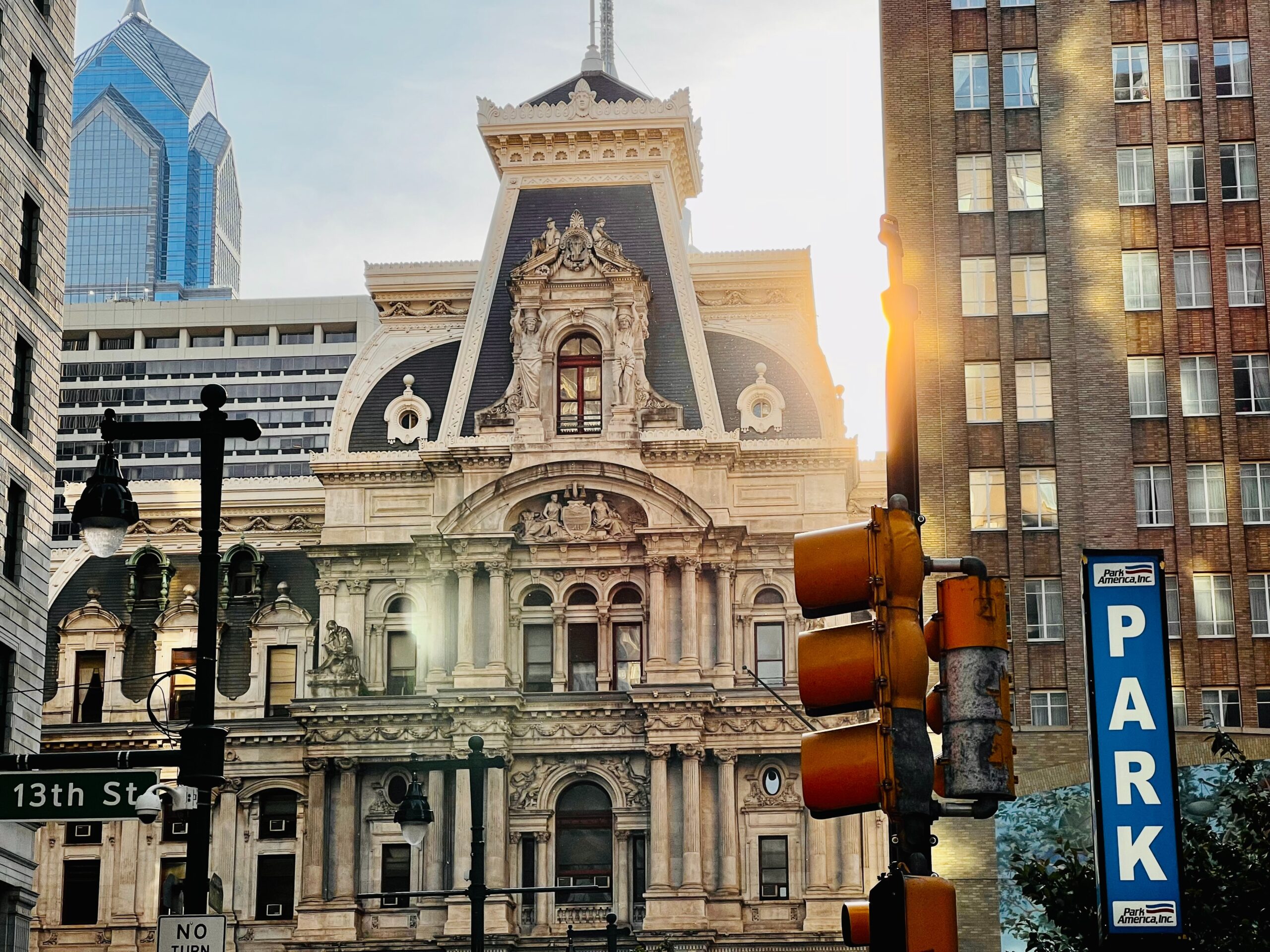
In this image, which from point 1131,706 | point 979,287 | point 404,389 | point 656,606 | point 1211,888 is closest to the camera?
point 1131,706

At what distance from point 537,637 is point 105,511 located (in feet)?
153

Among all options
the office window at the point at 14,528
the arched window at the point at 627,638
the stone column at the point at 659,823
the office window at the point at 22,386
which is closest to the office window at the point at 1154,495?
the stone column at the point at 659,823

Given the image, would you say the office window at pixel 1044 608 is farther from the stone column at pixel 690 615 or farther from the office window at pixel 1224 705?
the stone column at pixel 690 615

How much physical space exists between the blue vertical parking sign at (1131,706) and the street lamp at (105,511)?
985 centimetres

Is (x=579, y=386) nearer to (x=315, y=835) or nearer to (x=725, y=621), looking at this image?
(x=725, y=621)

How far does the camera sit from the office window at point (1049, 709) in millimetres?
54875

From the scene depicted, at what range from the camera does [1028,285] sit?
58531mm

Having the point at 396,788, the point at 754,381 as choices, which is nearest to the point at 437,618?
the point at 396,788

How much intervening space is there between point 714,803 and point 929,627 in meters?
53.7

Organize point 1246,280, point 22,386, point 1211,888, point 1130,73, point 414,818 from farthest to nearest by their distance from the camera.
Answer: point 1130,73 < point 1246,280 < point 22,386 < point 414,818 < point 1211,888

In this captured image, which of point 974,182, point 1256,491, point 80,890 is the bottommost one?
point 80,890

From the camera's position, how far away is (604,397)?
6656cm

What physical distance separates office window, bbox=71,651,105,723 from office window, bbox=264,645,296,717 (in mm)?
5618

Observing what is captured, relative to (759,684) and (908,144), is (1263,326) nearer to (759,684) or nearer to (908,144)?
(908,144)
